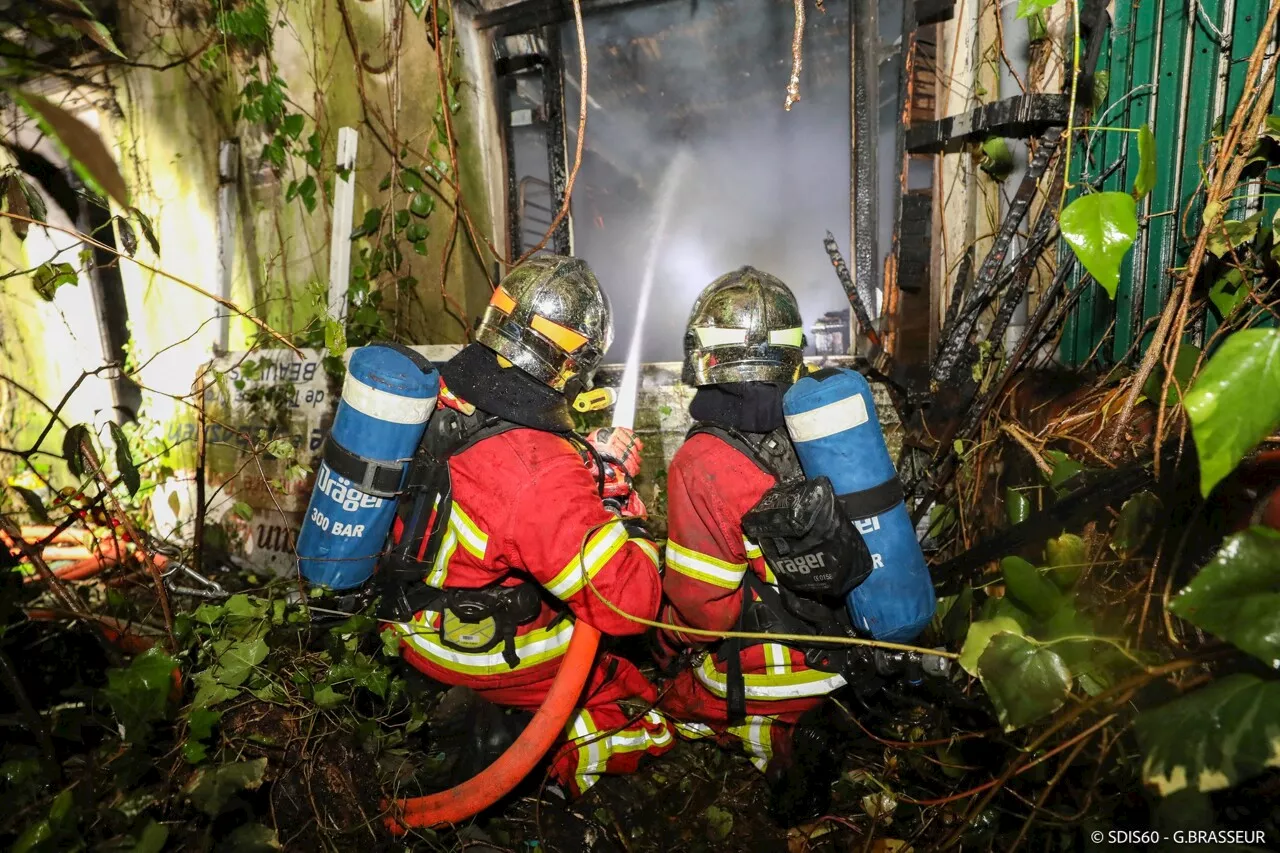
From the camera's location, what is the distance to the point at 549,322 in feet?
7.69

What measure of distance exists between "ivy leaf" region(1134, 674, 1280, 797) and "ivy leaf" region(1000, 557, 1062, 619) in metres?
0.54

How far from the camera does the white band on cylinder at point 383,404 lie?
2.14 meters

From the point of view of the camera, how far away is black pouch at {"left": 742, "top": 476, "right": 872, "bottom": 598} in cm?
197

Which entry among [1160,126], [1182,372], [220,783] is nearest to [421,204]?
[220,783]

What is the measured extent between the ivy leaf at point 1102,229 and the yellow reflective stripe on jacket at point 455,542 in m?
1.95

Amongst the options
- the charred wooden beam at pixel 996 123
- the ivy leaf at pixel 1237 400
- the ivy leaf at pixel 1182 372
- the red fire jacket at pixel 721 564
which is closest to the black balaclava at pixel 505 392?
the red fire jacket at pixel 721 564

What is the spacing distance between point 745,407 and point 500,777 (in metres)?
1.61

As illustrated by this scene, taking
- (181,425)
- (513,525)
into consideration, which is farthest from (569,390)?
(181,425)

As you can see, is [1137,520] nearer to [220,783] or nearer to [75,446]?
[220,783]

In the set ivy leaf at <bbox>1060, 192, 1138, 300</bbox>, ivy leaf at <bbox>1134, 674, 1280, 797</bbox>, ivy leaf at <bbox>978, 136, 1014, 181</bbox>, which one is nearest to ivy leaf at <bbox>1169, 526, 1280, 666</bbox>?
ivy leaf at <bbox>1134, 674, 1280, 797</bbox>

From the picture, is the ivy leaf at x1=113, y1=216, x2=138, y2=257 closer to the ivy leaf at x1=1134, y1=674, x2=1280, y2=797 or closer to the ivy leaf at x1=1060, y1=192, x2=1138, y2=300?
the ivy leaf at x1=1060, y1=192, x2=1138, y2=300

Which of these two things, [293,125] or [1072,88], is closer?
[1072,88]

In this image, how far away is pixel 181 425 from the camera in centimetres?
486

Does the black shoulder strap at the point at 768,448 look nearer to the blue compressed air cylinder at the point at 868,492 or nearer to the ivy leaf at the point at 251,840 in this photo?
the blue compressed air cylinder at the point at 868,492
